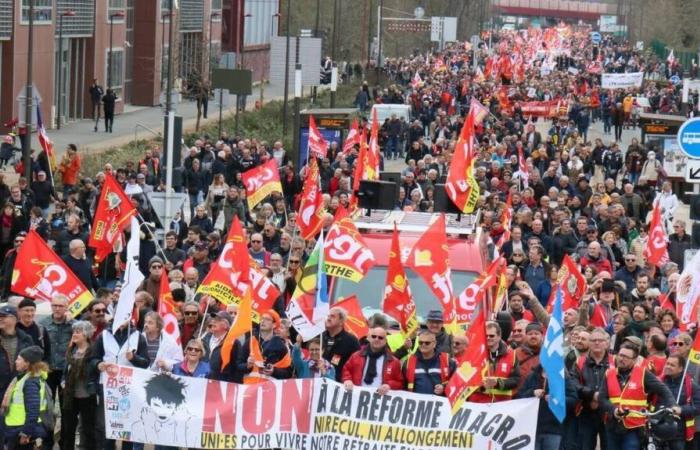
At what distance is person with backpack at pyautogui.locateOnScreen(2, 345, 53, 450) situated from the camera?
552 inches

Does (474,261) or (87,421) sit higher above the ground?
(474,261)

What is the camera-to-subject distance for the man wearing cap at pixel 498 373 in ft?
46.1

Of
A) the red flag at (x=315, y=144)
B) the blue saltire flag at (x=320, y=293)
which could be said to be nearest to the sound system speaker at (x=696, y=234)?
the blue saltire flag at (x=320, y=293)

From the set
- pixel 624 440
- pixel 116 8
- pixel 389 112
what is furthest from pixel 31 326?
pixel 116 8

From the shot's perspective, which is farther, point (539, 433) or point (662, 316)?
point (662, 316)

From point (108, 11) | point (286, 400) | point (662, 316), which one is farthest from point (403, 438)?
point (108, 11)

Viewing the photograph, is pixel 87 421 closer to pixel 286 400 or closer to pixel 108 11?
pixel 286 400

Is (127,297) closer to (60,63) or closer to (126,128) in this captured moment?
(60,63)

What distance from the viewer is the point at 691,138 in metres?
20.9

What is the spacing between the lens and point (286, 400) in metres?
14.4

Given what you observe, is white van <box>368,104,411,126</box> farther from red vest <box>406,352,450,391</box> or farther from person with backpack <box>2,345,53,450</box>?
person with backpack <box>2,345,53,450</box>

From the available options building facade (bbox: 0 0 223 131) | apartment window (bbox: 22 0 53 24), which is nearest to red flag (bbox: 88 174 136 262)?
building facade (bbox: 0 0 223 131)

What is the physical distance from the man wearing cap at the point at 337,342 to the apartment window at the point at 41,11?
3610 cm

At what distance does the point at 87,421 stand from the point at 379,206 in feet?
22.2
